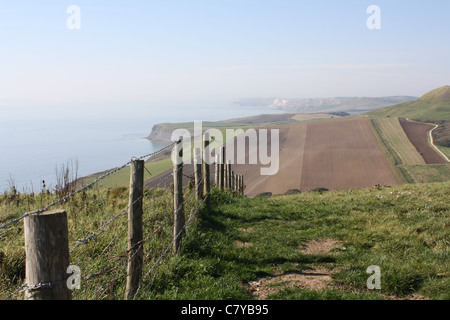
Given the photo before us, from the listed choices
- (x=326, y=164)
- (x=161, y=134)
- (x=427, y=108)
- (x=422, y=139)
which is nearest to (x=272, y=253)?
(x=326, y=164)

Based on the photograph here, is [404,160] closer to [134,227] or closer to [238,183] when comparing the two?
[238,183]

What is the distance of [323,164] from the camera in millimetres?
57625

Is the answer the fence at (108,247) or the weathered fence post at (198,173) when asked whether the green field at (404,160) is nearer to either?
the weathered fence post at (198,173)

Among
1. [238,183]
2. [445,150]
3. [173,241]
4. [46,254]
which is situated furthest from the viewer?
[445,150]

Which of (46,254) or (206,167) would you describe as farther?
(206,167)

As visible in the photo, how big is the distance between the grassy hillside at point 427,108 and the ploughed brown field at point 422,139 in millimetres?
34473

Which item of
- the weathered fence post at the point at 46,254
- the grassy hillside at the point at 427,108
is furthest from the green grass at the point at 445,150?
the weathered fence post at the point at 46,254

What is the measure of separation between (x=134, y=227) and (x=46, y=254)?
81.0 inches

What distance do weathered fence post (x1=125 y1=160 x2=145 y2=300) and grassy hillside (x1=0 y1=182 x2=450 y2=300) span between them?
189 millimetres

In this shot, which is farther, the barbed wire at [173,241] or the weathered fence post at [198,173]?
the weathered fence post at [198,173]

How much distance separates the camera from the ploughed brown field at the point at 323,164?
46.7m

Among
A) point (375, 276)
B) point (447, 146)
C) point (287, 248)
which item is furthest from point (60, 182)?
point (447, 146)

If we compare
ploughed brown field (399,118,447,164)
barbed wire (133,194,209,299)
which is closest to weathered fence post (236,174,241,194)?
barbed wire (133,194,209,299)
